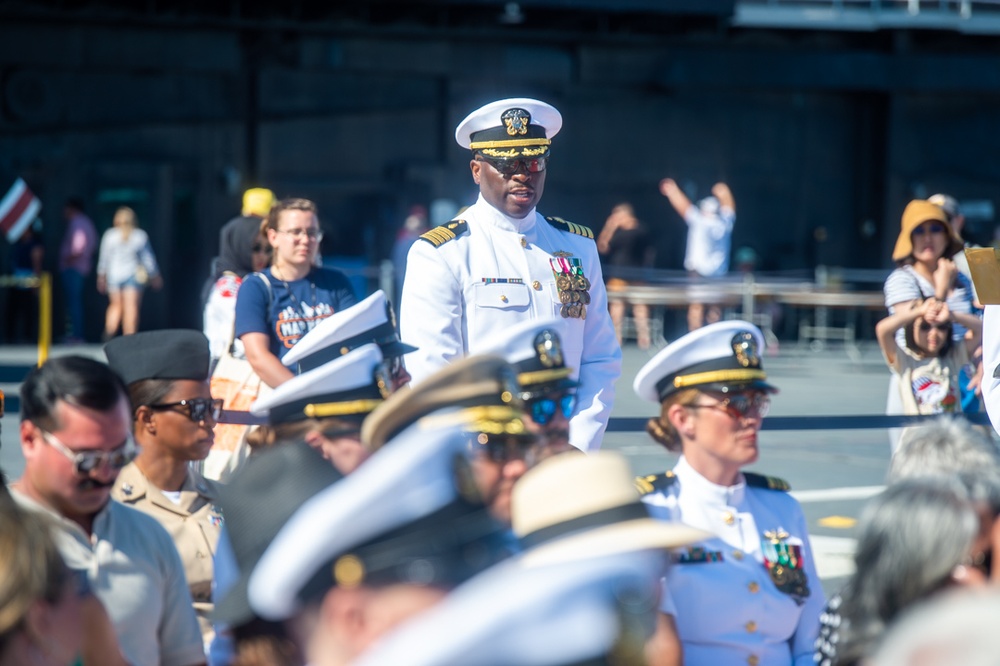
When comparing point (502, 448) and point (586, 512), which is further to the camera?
point (502, 448)

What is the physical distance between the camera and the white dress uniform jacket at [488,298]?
5.00 metres

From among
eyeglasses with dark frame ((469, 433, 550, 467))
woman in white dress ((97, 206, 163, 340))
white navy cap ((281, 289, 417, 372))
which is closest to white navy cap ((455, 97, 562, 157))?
white navy cap ((281, 289, 417, 372))

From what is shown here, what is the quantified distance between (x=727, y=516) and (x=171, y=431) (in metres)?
1.65

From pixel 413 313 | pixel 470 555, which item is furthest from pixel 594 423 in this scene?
pixel 470 555

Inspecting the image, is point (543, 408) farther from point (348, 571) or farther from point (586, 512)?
point (348, 571)

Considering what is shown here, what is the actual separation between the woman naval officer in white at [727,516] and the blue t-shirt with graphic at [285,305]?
2325 mm

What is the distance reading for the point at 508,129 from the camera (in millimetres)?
5117

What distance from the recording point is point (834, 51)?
989 inches

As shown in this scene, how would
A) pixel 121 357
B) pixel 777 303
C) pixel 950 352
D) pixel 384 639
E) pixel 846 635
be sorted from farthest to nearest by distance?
1. pixel 777 303
2. pixel 950 352
3. pixel 121 357
4. pixel 846 635
5. pixel 384 639

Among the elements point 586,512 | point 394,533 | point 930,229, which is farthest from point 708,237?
point 394,533

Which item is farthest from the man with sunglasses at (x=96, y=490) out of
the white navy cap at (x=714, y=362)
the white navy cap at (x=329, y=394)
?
the white navy cap at (x=714, y=362)

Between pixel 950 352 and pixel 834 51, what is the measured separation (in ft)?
60.8

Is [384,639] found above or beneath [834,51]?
beneath

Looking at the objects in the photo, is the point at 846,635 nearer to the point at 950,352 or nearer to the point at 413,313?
the point at 413,313
